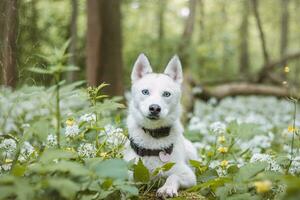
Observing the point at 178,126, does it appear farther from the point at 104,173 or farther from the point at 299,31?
the point at 299,31

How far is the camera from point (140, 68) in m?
4.76

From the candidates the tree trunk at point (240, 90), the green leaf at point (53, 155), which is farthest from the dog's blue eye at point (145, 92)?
the tree trunk at point (240, 90)

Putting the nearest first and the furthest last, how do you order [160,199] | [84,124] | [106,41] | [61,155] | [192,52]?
[61,155] < [160,199] < [84,124] < [106,41] < [192,52]

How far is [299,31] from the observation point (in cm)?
3391

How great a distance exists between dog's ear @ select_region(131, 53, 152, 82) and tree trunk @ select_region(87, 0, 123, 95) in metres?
4.91

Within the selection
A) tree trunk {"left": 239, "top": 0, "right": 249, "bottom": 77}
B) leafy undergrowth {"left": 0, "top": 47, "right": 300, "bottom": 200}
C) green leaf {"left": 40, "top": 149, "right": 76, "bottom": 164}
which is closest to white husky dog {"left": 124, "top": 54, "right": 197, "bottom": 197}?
leafy undergrowth {"left": 0, "top": 47, "right": 300, "bottom": 200}

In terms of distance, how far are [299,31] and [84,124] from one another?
103 ft

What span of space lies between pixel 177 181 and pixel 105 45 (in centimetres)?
593

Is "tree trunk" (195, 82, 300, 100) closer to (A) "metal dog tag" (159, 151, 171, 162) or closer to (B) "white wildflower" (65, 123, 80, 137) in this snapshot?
(A) "metal dog tag" (159, 151, 171, 162)

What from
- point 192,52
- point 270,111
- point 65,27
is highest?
point 65,27

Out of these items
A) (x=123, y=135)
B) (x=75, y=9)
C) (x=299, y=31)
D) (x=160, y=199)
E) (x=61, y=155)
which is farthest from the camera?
(x=299, y=31)

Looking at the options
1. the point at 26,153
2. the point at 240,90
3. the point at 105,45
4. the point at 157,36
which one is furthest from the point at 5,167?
the point at 157,36

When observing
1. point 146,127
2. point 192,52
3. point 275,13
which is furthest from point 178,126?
point 275,13

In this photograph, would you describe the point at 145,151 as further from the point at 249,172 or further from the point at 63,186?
the point at 63,186
